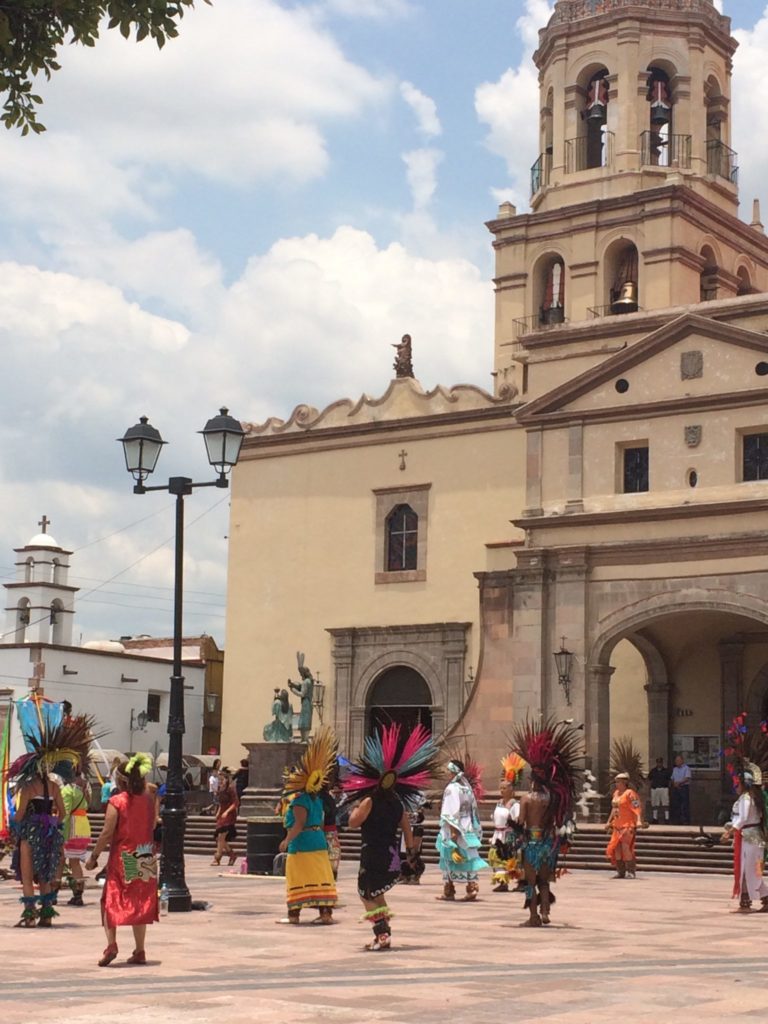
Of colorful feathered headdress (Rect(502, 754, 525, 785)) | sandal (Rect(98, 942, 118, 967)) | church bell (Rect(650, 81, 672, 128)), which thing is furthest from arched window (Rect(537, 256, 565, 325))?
sandal (Rect(98, 942, 118, 967))

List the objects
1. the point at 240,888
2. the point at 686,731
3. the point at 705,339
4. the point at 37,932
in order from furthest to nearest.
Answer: the point at 686,731 → the point at 705,339 → the point at 240,888 → the point at 37,932

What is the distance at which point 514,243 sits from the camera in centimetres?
4131

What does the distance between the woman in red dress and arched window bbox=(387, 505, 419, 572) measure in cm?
2486

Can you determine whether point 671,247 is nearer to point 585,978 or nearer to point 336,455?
point 336,455

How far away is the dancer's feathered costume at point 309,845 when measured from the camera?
1570 cm

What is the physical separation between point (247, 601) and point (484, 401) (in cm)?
784

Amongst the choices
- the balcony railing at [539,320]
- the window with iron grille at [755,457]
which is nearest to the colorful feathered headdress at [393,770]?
the window with iron grille at [755,457]

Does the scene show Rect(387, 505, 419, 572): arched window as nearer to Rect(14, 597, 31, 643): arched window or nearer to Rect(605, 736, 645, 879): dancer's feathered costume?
Rect(605, 736, 645, 879): dancer's feathered costume

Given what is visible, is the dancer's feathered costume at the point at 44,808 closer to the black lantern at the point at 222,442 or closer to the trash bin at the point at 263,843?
the black lantern at the point at 222,442

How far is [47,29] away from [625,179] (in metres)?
32.0

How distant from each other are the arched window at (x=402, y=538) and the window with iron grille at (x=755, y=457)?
10079 millimetres

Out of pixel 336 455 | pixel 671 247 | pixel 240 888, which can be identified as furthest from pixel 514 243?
pixel 240 888

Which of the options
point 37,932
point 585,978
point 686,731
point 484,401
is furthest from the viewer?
point 484,401

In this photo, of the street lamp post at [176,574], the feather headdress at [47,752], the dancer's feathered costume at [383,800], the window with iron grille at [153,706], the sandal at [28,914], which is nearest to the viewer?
the dancer's feathered costume at [383,800]
